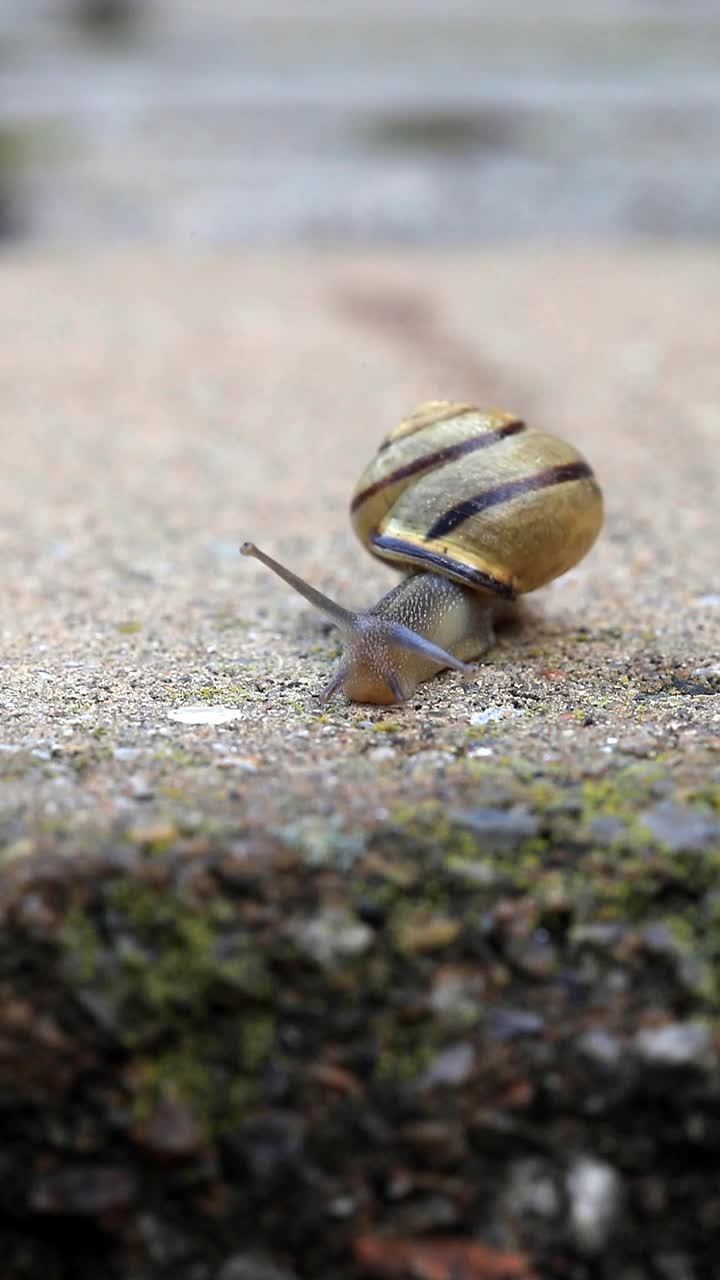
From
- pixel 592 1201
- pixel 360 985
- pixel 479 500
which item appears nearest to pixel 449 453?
pixel 479 500

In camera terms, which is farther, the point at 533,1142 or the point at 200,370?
the point at 200,370

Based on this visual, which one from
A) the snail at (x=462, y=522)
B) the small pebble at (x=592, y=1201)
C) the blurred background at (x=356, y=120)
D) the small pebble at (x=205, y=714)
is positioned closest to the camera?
the small pebble at (x=592, y=1201)

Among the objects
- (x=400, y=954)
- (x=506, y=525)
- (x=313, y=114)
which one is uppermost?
(x=313, y=114)

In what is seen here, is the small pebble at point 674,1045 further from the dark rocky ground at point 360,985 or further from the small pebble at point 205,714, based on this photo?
the small pebble at point 205,714

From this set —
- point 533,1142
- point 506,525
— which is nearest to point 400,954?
point 533,1142

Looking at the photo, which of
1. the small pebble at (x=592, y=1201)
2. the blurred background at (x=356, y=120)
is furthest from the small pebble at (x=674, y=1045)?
the blurred background at (x=356, y=120)

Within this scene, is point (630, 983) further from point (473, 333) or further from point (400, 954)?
point (473, 333)

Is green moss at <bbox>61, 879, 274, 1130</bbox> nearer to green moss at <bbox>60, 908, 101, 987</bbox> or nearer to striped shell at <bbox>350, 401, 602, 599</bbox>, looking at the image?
green moss at <bbox>60, 908, 101, 987</bbox>
